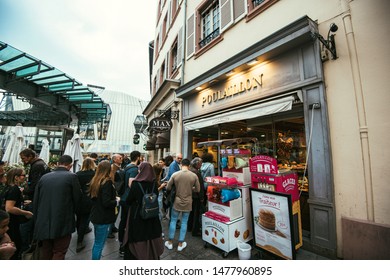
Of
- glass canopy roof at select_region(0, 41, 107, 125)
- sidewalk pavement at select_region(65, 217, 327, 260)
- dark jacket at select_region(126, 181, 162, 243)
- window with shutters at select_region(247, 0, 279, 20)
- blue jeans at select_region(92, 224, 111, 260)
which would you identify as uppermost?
window with shutters at select_region(247, 0, 279, 20)

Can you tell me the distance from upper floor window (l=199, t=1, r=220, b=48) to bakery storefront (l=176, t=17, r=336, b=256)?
1.92 metres

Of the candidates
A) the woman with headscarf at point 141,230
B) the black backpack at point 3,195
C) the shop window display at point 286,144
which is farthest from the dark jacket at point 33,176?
the shop window display at point 286,144

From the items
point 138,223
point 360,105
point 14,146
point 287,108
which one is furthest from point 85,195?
point 360,105

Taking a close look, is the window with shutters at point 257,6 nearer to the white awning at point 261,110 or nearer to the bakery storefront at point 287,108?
the bakery storefront at point 287,108

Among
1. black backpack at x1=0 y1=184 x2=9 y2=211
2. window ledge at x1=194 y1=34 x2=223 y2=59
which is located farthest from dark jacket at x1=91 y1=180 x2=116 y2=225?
window ledge at x1=194 y1=34 x2=223 y2=59

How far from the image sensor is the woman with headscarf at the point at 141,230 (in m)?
2.60

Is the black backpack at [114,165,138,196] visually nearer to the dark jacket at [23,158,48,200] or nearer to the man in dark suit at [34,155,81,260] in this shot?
the man in dark suit at [34,155,81,260]

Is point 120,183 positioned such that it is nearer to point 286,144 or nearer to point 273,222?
point 273,222

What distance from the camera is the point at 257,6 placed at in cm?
508

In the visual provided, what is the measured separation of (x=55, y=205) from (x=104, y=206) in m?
0.64

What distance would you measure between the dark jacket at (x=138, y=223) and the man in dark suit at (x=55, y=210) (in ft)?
2.83

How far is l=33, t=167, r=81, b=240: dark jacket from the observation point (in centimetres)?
247

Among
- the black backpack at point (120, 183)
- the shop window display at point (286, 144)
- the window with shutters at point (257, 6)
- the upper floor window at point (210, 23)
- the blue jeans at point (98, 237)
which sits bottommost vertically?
the blue jeans at point (98, 237)

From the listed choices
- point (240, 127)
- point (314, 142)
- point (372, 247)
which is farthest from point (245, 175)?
point (240, 127)
